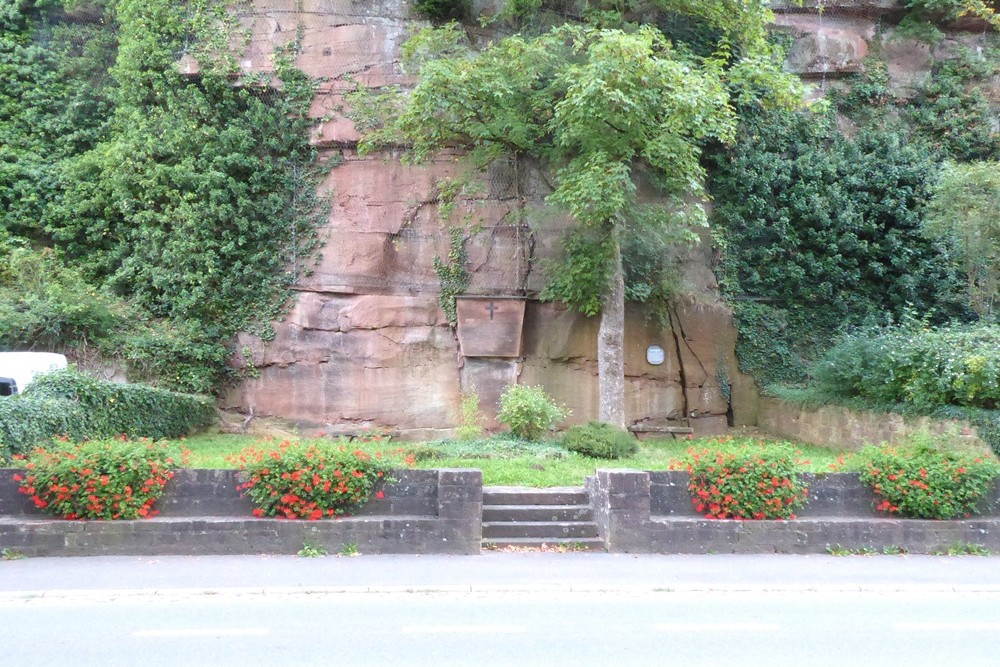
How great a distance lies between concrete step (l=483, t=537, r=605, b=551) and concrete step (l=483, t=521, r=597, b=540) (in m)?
0.11

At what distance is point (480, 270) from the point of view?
758 inches

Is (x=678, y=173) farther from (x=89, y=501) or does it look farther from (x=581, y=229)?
(x=89, y=501)

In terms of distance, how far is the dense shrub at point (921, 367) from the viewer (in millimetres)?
12828

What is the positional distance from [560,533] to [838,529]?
3274 mm

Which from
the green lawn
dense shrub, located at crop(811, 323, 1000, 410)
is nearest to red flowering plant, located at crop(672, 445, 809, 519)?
the green lawn

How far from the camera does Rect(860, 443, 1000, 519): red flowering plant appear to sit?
9734 millimetres

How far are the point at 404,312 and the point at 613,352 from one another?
542 centimetres

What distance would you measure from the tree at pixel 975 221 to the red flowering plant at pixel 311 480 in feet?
42.3

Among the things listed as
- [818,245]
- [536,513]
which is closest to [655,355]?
[818,245]

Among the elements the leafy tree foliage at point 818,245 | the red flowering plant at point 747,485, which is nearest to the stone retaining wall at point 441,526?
the red flowering plant at point 747,485

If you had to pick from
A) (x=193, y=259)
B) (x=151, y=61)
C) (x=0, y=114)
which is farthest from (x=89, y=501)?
(x=0, y=114)

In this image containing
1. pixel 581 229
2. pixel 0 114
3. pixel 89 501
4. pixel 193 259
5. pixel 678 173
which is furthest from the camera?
pixel 0 114

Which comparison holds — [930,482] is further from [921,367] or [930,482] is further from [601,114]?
[601,114]

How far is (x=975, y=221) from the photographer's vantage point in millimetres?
15820
